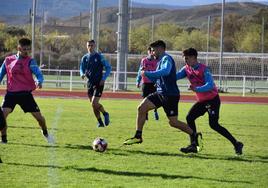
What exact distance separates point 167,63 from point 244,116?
11.5m

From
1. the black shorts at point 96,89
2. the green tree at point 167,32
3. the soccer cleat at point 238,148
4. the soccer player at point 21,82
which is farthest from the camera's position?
the green tree at point 167,32

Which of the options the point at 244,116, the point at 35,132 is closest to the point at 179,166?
the point at 35,132

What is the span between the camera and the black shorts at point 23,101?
12305mm

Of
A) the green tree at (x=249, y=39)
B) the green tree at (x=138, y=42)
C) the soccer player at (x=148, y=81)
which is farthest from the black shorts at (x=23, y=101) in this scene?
the green tree at (x=249, y=39)

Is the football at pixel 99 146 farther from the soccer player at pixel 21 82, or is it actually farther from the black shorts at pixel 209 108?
the black shorts at pixel 209 108

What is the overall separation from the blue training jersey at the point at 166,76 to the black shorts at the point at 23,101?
232 cm

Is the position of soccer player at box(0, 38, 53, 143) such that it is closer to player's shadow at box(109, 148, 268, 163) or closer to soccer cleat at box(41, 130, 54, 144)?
soccer cleat at box(41, 130, 54, 144)

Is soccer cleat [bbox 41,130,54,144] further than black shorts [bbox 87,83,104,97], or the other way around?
black shorts [bbox 87,83,104,97]

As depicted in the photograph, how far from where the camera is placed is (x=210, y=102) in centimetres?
1188

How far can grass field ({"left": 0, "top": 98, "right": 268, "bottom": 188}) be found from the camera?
9008mm

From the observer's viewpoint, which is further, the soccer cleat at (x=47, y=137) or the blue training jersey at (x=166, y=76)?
the soccer cleat at (x=47, y=137)

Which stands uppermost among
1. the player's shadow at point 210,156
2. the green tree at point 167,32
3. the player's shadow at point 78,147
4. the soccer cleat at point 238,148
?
the green tree at point 167,32

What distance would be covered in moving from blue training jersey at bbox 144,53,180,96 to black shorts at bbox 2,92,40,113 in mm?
2316

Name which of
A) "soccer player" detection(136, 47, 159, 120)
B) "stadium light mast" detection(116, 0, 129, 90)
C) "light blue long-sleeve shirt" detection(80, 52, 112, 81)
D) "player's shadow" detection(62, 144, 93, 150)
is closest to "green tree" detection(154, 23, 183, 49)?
"stadium light mast" detection(116, 0, 129, 90)
